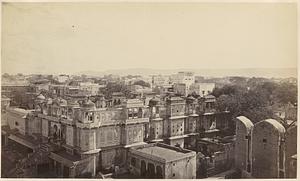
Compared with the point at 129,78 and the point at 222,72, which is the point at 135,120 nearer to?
the point at 129,78

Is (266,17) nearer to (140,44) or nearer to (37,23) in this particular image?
(140,44)

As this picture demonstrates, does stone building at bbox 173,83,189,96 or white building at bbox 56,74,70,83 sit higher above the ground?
white building at bbox 56,74,70,83

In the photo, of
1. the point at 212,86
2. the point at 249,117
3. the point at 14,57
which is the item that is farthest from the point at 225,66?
the point at 14,57

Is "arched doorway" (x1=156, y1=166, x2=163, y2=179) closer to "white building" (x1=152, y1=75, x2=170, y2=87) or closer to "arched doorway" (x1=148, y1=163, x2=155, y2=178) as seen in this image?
"arched doorway" (x1=148, y1=163, x2=155, y2=178)

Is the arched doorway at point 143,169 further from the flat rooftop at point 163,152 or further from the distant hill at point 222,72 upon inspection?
the distant hill at point 222,72

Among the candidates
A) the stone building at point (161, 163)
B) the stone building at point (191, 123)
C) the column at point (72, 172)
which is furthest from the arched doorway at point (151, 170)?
the column at point (72, 172)

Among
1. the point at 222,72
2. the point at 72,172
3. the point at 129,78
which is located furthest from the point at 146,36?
the point at 72,172

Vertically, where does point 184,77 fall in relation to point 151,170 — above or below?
above

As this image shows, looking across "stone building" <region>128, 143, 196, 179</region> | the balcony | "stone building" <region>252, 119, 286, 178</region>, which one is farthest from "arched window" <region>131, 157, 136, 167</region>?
"stone building" <region>252, 119, 286, 178</region>
